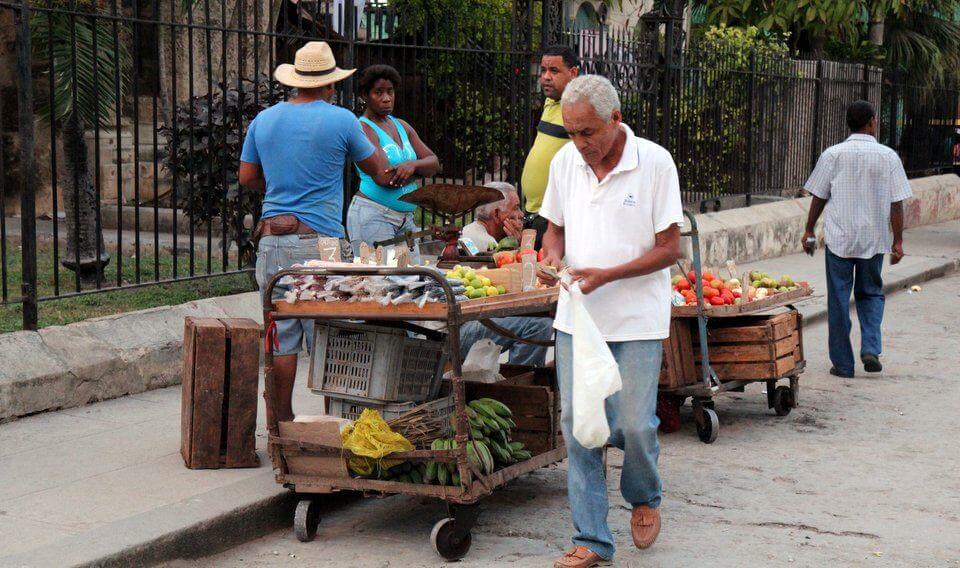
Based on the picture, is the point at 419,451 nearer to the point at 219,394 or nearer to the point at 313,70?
the point at 219,394

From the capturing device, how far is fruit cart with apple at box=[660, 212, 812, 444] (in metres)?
7.12

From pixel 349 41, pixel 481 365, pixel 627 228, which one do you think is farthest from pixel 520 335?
pixel 349 41

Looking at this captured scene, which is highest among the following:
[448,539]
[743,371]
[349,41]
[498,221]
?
[349,41]

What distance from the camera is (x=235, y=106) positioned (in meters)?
9.56

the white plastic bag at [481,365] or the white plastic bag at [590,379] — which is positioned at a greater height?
the white plastic bag at [590,379]

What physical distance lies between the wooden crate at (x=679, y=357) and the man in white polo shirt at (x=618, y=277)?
6.76 feet

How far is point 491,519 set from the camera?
5734mm

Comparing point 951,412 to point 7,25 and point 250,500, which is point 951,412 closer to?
point 250,500

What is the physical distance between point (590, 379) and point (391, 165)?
2984 mm

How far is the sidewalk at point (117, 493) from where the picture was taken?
15.9 feet

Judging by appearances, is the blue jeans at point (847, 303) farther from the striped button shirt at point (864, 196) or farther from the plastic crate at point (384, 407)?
the plastic crate at point (384, 407)

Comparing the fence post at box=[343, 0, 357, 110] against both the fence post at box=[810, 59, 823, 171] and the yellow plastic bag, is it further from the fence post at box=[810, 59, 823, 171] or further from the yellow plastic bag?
the fence post at box=[810, 59, 823, 171]

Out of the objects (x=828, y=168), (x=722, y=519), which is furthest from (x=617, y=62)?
(x=722, y=519)

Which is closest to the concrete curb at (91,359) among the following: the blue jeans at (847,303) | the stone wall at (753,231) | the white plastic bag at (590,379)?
the white plastic bag at (590,379)
